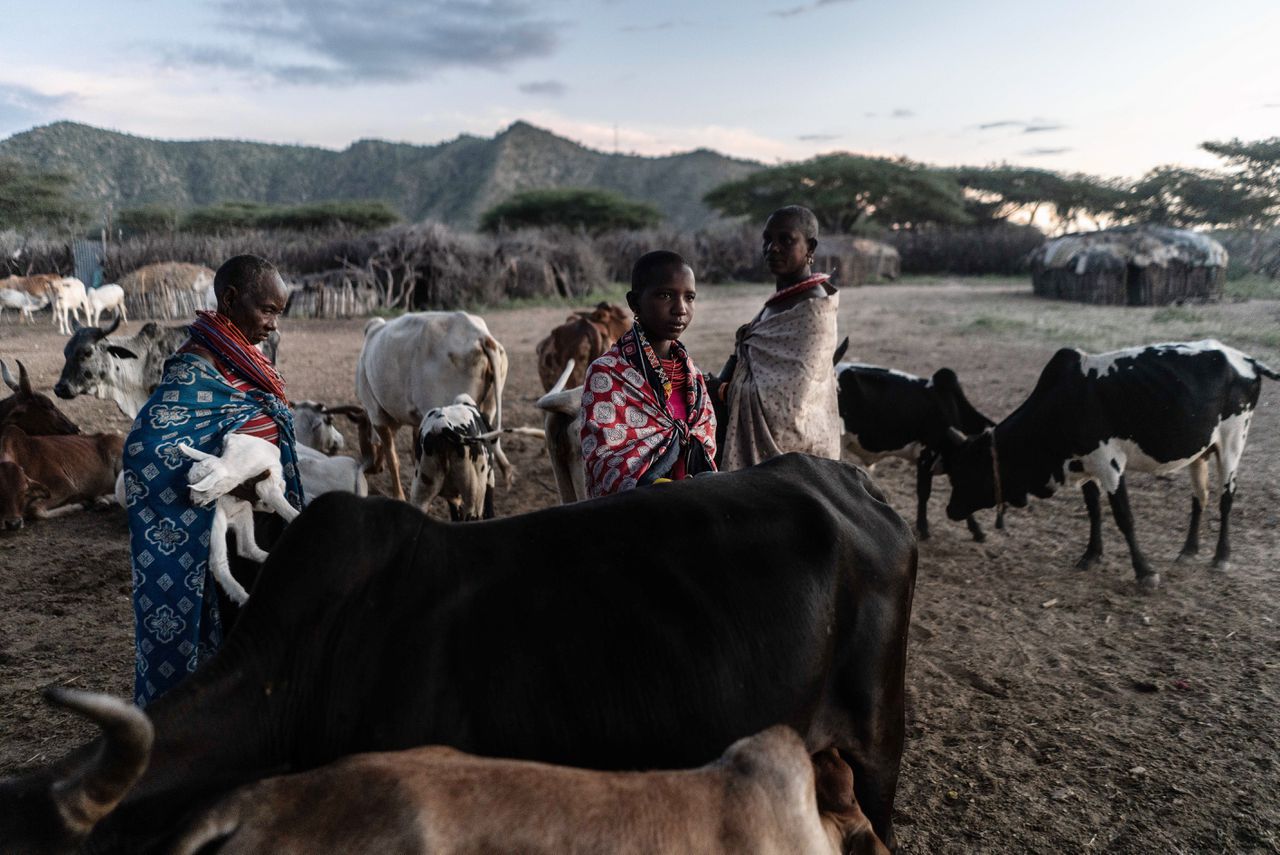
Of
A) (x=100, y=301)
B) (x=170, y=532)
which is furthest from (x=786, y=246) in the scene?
(x=100, y=301)

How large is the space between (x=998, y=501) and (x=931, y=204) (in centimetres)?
3770

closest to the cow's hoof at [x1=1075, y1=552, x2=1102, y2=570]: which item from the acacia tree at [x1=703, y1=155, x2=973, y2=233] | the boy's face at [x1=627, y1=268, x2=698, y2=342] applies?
the boy's face at [x1=627, y1=268, x2=698, y2=342]

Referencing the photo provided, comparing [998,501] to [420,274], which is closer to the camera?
[998,501]

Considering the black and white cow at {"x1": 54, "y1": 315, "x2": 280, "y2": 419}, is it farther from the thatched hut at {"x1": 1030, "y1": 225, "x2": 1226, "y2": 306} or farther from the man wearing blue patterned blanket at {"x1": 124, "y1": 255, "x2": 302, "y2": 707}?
the thatched hut at {"x1": 1030, "y1": 225, "x2": 1226, "y2": 306}

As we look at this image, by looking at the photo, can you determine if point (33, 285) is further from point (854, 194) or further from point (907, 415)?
point (854, 194)

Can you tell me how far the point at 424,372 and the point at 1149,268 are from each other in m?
19.8

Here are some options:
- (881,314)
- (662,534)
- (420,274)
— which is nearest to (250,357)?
(662,534)

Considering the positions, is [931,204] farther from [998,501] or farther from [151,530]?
[151,530]

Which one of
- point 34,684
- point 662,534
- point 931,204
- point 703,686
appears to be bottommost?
point 34,684

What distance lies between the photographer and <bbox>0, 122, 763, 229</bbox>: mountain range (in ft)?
212

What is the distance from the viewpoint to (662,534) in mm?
2100

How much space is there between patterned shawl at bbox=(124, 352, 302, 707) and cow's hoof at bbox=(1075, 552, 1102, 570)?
5.45 m

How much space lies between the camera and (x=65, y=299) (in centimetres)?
1767

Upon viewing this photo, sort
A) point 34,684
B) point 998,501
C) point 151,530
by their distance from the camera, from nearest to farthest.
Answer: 1. point 151,530
2. point 34,684
3. point 998,501
